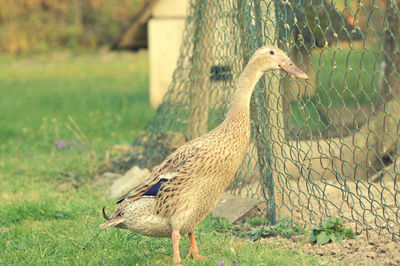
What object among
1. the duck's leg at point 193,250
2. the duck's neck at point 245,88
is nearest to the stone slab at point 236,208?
the duck's leg at point 193,250

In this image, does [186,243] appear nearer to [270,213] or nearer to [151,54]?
[270,213]

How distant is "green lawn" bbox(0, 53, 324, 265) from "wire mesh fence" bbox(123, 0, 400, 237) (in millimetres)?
667

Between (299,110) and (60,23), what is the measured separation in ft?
72.9

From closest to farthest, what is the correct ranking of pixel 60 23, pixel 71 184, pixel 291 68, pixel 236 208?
pixel 291 68 → pixel 236 208 → pixel 71 184 → pixel 60 23

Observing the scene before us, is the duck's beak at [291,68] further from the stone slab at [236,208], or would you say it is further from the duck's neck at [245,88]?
the stone slab at [236,208]

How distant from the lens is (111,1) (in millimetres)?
26125

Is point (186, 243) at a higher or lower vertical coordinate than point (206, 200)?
lower

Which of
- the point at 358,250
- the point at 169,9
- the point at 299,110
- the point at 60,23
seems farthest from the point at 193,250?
the point at 60,23

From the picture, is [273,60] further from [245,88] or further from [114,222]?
[114,222]

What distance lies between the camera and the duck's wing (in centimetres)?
397

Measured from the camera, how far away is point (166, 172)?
4.07m

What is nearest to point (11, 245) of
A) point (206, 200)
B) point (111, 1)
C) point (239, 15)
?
point (206, 200)

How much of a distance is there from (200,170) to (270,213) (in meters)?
1.29

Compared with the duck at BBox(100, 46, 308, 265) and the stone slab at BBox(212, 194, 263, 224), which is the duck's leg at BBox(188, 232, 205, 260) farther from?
the stone slab at BBox(212, 194, 263, 224)
